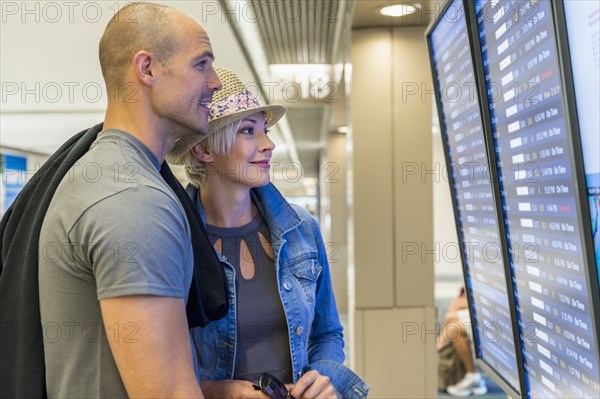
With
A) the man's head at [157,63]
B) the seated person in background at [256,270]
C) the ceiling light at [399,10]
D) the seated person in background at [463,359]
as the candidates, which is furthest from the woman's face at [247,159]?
the seated person in background at [463,359]

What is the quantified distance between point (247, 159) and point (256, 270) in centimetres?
28

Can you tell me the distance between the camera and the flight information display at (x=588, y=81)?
0.74 m

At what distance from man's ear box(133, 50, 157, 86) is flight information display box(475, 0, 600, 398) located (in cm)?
63

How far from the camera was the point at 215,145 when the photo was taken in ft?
4.87

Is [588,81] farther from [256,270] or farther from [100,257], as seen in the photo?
[256,270]

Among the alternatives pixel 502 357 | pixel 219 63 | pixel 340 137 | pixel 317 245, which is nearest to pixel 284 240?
pixel 317 245

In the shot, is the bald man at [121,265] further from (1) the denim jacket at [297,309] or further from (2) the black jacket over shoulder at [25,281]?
(1) the denim jacket at [297,309]

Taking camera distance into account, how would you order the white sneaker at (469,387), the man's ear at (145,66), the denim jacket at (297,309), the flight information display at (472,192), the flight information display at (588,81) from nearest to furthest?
the flight information display at (588,81) → the man's ear at (145,66) → the flight information display at (472,192) → the denim jacket at (297,309) → the white sneaker at (469,387)

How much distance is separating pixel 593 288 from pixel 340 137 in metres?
7.65

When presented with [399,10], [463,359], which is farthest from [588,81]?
[463,359]

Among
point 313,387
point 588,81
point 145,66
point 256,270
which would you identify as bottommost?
point 313,387

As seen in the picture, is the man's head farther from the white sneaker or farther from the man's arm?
the white sneaker

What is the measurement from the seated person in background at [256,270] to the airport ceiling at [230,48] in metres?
0.71

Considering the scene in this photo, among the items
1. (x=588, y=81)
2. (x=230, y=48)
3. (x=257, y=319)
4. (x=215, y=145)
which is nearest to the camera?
(x=588, y=81)
